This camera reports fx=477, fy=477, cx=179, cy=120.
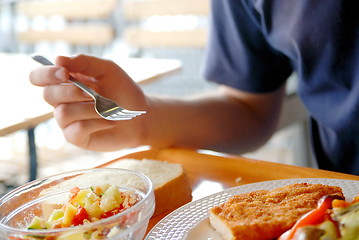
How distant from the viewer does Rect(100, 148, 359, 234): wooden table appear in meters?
0.70

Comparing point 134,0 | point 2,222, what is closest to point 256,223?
point 2,222

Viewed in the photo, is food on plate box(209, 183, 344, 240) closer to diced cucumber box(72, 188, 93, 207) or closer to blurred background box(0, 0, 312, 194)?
diced cucumber box(72, 188, 93, 207)

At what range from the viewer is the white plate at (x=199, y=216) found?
20.0 inches

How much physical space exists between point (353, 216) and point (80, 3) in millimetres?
2521

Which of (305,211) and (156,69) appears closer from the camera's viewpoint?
(305,211)

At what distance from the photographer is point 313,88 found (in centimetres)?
89

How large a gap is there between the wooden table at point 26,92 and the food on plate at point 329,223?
1.76ft

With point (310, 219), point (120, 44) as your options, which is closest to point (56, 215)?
point (310, 219)

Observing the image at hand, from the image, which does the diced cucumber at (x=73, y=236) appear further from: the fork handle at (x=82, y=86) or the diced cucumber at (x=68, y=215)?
the fork handle at (x=82, y=86)

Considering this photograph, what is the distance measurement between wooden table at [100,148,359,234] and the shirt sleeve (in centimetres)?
30

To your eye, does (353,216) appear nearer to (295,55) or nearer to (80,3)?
(295,55)

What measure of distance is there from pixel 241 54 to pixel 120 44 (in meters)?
2.23

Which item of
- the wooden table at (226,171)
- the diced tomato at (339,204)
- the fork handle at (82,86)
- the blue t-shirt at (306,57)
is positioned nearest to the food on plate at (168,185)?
the wooden table at (226,171)

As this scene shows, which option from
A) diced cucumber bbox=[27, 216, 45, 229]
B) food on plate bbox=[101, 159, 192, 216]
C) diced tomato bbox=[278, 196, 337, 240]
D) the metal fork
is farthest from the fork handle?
diced tomato bbox=[278, 196, 337, 240]
